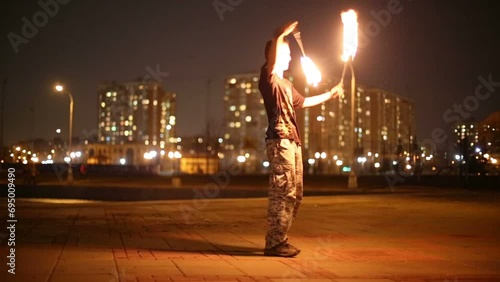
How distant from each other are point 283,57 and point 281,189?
1733mm

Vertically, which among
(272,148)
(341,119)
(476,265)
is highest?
(341,119)

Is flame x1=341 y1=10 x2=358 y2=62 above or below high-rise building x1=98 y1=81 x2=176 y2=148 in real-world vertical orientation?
below

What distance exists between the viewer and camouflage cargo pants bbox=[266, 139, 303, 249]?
7.89 metres

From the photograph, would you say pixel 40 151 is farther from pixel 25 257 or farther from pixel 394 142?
pixel 25 257

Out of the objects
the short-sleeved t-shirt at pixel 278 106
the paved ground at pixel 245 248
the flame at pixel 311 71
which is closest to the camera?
the paved ground at pixel 245 248

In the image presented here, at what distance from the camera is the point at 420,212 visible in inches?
633

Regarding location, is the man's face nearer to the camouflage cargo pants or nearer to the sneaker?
the camouflage cargo pants

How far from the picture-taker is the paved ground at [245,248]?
22.0ft

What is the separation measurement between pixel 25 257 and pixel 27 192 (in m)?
29.6

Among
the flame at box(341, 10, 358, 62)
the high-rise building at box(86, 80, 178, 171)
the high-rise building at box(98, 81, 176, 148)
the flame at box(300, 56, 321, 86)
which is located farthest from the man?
the high-rise building at box(98, 81, 176, 148)

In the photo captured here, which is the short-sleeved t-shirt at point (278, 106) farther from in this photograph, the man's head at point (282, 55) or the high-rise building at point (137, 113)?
the high-rise building at point (137, 113)

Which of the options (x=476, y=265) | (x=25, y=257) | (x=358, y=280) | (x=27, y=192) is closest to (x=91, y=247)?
(x=25, y=257)

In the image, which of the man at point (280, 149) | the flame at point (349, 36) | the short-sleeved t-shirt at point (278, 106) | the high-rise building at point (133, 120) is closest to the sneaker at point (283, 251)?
the man at point (280, 149)

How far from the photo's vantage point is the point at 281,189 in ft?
25.9
